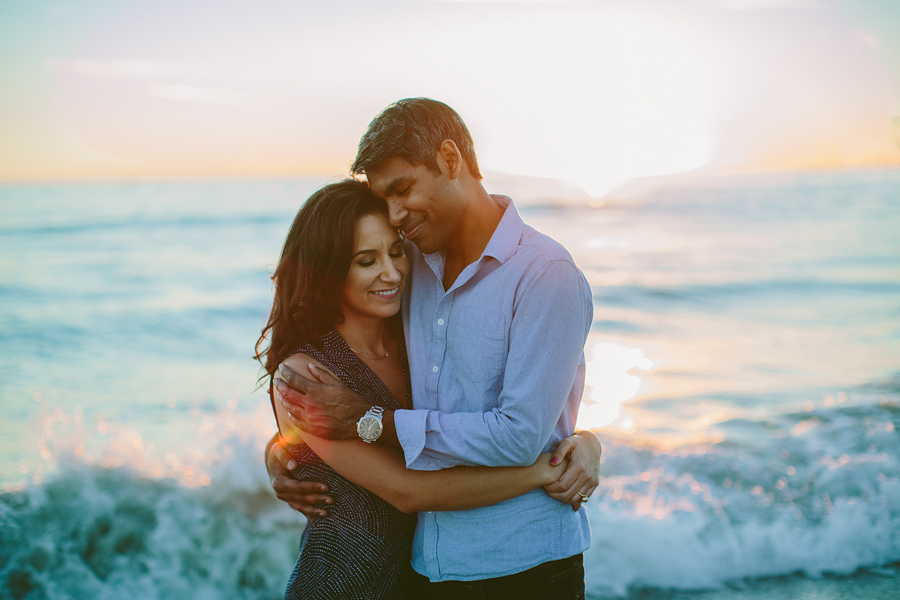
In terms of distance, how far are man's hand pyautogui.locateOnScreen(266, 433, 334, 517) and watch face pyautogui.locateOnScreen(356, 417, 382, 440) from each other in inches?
16.0

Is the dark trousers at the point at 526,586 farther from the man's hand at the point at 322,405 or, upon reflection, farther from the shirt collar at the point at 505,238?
the shirt collar at the point at 505,238

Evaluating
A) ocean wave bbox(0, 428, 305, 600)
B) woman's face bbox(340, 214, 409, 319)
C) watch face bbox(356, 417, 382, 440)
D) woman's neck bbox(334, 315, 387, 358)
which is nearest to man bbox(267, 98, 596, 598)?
watch face bbox(356, 417, 382, 440)

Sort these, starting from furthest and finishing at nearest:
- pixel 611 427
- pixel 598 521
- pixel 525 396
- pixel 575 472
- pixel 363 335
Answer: pixel 611 427, pixel 598 521, pixel 363 335, pixel 575 472, pixel 525 396

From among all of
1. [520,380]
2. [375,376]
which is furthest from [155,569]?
[520,380]

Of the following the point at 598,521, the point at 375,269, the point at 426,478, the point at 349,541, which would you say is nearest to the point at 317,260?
the point at 375,269

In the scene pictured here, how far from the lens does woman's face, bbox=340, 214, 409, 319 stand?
8.00ft

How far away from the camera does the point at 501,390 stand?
2.08 m

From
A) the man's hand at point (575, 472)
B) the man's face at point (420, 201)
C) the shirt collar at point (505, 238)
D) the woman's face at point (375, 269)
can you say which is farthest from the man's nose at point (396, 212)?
the man's hand at point (575, 472)

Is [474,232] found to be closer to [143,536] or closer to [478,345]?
[478,345]

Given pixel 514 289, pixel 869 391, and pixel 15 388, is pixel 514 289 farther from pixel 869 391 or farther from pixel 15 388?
pixel 15 388

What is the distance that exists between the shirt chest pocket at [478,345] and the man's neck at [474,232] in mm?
258

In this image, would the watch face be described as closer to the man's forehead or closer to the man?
the man

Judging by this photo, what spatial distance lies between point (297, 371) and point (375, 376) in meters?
0.34

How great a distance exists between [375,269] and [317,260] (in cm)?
23
